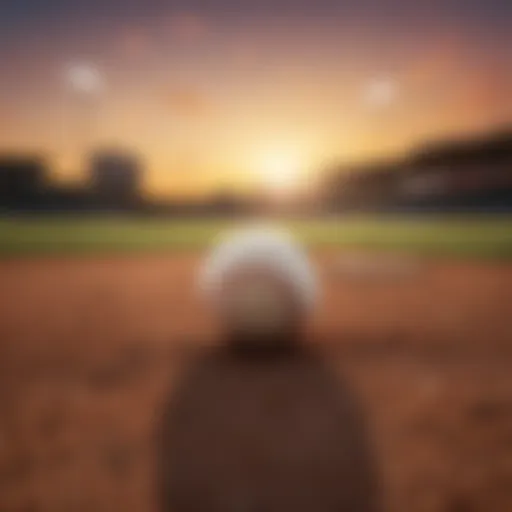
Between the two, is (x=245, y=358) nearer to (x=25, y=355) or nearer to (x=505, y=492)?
(x=25, y=355)

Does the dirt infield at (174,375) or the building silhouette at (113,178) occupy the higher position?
the building silhouette at (113,178)

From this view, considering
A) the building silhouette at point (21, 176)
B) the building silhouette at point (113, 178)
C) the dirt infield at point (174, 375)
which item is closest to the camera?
the dirt infield at point (174, 375)

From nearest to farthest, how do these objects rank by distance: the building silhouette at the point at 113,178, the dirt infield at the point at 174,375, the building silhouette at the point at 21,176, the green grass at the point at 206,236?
1. the dirt infield at the point at 174,375
2. the building silhouette at the point at 21,176
3. the building silhouette at the point at 113,178
4. the green grass at the point at 206,236

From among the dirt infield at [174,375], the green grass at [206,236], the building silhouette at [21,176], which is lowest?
the dirt infield at [174,375]

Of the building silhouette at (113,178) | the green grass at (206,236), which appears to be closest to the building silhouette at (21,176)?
the building silhouette at (113,178)

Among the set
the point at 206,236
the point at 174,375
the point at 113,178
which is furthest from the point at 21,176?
the point at 206,236

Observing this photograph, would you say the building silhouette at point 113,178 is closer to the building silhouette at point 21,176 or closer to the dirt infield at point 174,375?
the building silhouette at point 21,176

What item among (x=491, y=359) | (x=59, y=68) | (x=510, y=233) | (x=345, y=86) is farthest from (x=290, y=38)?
(x=510, y=233)
